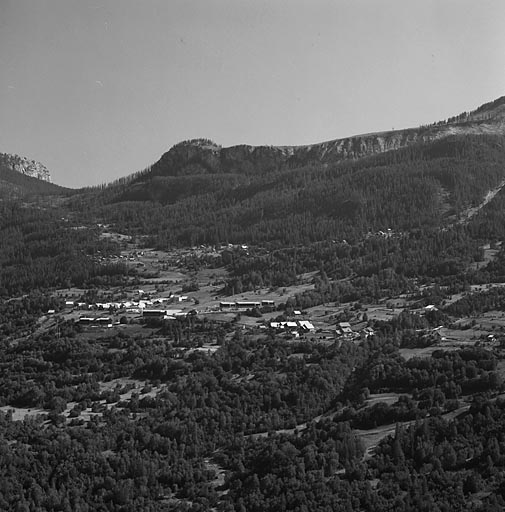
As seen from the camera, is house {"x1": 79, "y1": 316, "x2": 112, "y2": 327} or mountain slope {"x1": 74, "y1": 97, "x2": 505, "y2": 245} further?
mountain slope {"x1": 74, "y1": 97, "x2": 505, "y2": 245}

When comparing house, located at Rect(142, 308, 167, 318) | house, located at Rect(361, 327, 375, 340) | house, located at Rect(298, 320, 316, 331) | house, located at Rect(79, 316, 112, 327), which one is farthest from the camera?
house, located at Rect(142, 308, 167, 318)

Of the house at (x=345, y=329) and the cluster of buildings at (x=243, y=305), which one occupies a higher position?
the cluster of buildings at (x=243, y=305)

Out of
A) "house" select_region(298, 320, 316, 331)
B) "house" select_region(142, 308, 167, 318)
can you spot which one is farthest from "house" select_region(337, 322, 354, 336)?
"house" select_region(142, 308, 167, 318)

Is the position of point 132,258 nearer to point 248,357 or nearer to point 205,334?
point 205,334

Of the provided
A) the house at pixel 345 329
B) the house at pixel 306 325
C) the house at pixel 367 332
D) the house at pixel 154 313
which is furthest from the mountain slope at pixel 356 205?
the house at pixel 367 332

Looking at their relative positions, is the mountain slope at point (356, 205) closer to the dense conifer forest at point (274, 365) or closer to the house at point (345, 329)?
the dense conifer forest at point (274, 365)

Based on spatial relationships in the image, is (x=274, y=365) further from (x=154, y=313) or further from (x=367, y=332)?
(x=154, y=313)

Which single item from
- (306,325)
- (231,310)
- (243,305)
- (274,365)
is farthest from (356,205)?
(274,365)

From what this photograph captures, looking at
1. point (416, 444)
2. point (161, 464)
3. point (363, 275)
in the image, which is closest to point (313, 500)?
point (416, 444)

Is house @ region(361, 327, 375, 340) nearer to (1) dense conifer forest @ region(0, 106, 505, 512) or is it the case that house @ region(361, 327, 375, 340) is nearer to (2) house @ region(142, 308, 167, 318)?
(1) dense conifer forest @ region(0, 106, 505, 512)

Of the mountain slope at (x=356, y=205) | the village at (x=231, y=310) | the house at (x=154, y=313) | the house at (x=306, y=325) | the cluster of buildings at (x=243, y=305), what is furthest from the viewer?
the mountain slope at (x=356, y=205)

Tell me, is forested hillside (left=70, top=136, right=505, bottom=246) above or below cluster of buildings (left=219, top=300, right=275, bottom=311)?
above
